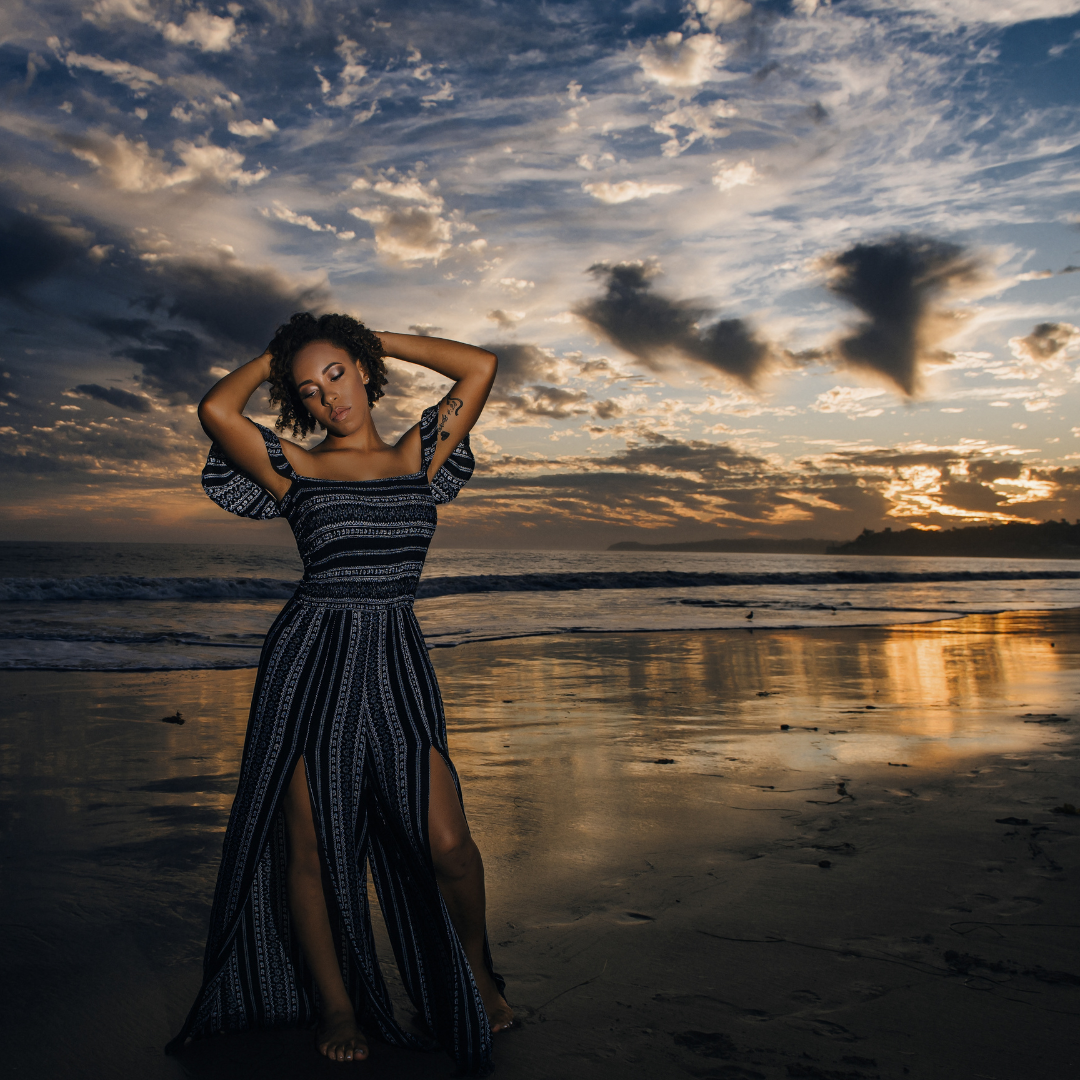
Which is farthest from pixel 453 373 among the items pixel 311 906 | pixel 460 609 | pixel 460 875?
pixel 460 609

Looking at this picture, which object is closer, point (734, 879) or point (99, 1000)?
point (99, 1000)

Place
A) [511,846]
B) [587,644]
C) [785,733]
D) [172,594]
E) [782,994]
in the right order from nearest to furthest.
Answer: [782,994], [511,846], [785,733], [587,644], [172,594]

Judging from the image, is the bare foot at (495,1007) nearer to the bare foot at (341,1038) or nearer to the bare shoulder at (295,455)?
the bare foot at (341,1038)

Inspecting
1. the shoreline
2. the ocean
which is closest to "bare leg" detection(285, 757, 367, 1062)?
the shoreline

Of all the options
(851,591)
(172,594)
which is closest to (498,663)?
(172,594)

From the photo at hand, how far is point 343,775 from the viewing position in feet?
6.70

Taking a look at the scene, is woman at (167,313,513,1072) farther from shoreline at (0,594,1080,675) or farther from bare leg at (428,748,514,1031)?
shoreline at (0,594,1080,675)

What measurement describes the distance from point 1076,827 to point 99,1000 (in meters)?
3.77

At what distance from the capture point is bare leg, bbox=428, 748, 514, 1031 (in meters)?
2.02

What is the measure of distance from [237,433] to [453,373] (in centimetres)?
68

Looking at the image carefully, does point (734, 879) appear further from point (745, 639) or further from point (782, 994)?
point (745, 639)

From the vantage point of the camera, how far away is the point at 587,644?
11523mm

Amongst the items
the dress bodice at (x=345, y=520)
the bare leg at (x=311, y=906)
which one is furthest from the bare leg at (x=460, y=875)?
the dress bodice at (x=345, y=520)

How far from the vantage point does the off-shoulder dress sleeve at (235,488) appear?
2.19 metres
